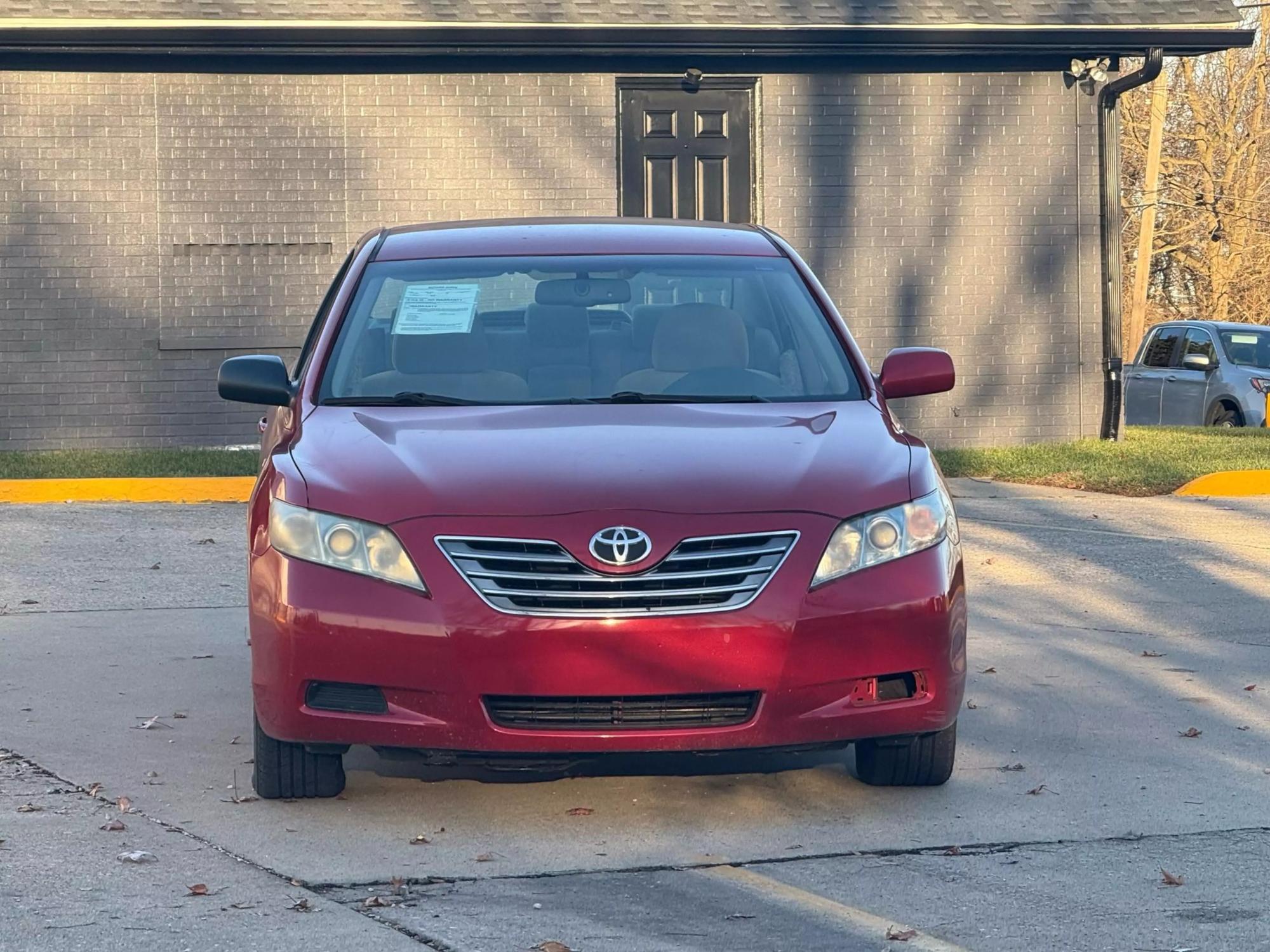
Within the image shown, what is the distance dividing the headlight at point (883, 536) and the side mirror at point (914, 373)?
96 centimetres

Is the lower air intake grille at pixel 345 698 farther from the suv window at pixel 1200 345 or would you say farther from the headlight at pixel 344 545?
the suv window at pixel 1200 345

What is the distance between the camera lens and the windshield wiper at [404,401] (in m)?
5.78

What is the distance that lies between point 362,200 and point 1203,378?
409 inches

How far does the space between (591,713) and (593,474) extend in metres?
0.62

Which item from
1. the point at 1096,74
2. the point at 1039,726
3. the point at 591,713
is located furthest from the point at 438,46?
the point at 591,713

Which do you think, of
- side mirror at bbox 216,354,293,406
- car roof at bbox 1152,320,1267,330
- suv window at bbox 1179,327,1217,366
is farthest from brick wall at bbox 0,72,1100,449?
side mirror at bbox 216,354,293,406

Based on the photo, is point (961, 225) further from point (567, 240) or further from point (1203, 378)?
point (567, 240)

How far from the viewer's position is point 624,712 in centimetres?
489

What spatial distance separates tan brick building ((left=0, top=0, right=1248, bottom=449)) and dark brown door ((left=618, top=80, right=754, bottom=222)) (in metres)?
0.03

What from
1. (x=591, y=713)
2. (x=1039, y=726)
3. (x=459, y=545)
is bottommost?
(x=1039, y=726)

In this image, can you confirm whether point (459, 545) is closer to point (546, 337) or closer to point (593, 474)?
point (593, 474)

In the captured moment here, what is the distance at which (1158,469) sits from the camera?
14.2 metres

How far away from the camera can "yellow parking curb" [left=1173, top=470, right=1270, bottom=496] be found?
13391 millimetres

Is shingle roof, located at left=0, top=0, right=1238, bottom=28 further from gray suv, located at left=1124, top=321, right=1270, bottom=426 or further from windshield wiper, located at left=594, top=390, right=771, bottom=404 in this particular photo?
windshield wiper, located at left=594, top=390, right=771, bottom=404
